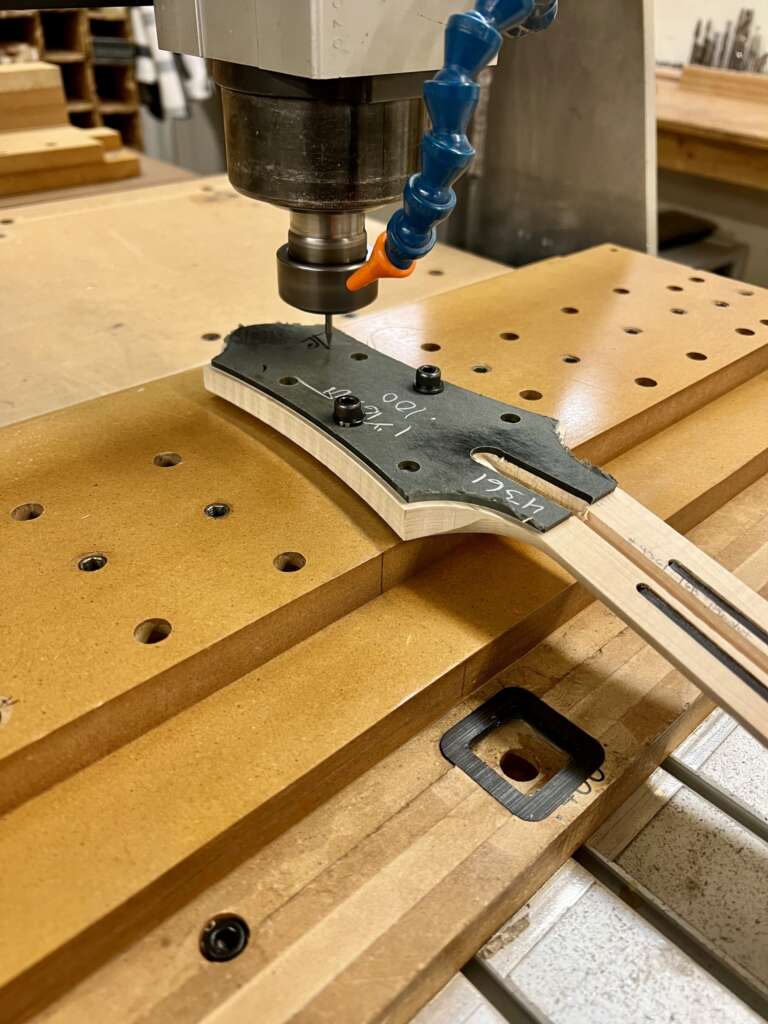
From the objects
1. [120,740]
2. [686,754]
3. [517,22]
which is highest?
[517,22]

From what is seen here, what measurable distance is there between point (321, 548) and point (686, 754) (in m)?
0.39

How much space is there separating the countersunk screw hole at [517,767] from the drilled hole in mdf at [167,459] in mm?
452

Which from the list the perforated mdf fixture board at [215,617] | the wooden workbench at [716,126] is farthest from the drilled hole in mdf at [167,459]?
the wooden workbench at [716,126]

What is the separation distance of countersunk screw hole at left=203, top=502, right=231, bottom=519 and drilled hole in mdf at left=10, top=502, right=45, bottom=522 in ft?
0.52

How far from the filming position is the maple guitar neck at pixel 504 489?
67cm

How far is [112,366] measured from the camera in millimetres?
1167

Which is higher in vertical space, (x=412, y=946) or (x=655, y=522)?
(x=655, y=522)

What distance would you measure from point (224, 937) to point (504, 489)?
0.43 metres

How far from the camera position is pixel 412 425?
87 centimetres

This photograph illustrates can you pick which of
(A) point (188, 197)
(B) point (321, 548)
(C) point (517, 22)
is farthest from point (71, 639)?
(A) point (188, 197)

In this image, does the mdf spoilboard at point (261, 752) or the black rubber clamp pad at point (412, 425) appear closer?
the mdf spoilboard at point (261, 752)

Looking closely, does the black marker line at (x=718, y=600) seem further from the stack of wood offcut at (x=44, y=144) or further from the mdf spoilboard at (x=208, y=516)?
the stack of wood offcut at (x=44, y=144)

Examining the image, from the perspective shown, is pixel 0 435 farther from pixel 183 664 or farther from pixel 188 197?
pixel 188 197

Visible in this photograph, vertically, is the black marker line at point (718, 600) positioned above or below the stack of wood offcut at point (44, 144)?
below
